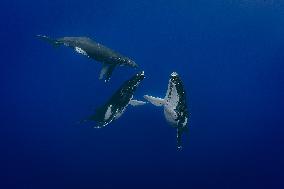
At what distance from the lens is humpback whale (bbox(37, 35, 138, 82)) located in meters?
3.60

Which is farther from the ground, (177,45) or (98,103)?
(177,45)

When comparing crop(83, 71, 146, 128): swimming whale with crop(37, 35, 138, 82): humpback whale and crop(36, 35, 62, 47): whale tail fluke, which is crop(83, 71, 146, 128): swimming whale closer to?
crop(37, 35, 138, 82): humpback whale

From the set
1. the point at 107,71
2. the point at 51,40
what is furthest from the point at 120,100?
the point at 51,40

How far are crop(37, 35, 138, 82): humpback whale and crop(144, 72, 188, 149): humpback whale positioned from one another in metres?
0.40

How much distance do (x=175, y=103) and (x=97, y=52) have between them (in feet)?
2.33

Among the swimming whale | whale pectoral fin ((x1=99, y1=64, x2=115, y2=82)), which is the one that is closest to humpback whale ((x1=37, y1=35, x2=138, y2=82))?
whale pectoral fin ((x1=99, y1=64, x2=115, y2=82))

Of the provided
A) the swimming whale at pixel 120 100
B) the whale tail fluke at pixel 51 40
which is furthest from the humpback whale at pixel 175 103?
the whale tail fluke at pixel 51 40

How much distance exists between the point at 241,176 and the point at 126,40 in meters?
1.82

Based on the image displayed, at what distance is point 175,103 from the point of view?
3463mm

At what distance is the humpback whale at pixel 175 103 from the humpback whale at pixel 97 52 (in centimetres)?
40

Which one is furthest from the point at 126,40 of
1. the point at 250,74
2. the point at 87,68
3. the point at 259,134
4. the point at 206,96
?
the point at 259,134

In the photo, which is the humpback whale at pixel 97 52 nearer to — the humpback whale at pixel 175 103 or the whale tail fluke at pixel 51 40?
the whale tail fluke at pixel 51 40

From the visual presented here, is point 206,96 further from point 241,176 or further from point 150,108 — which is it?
point 241,176

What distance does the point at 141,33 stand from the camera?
4.13m
